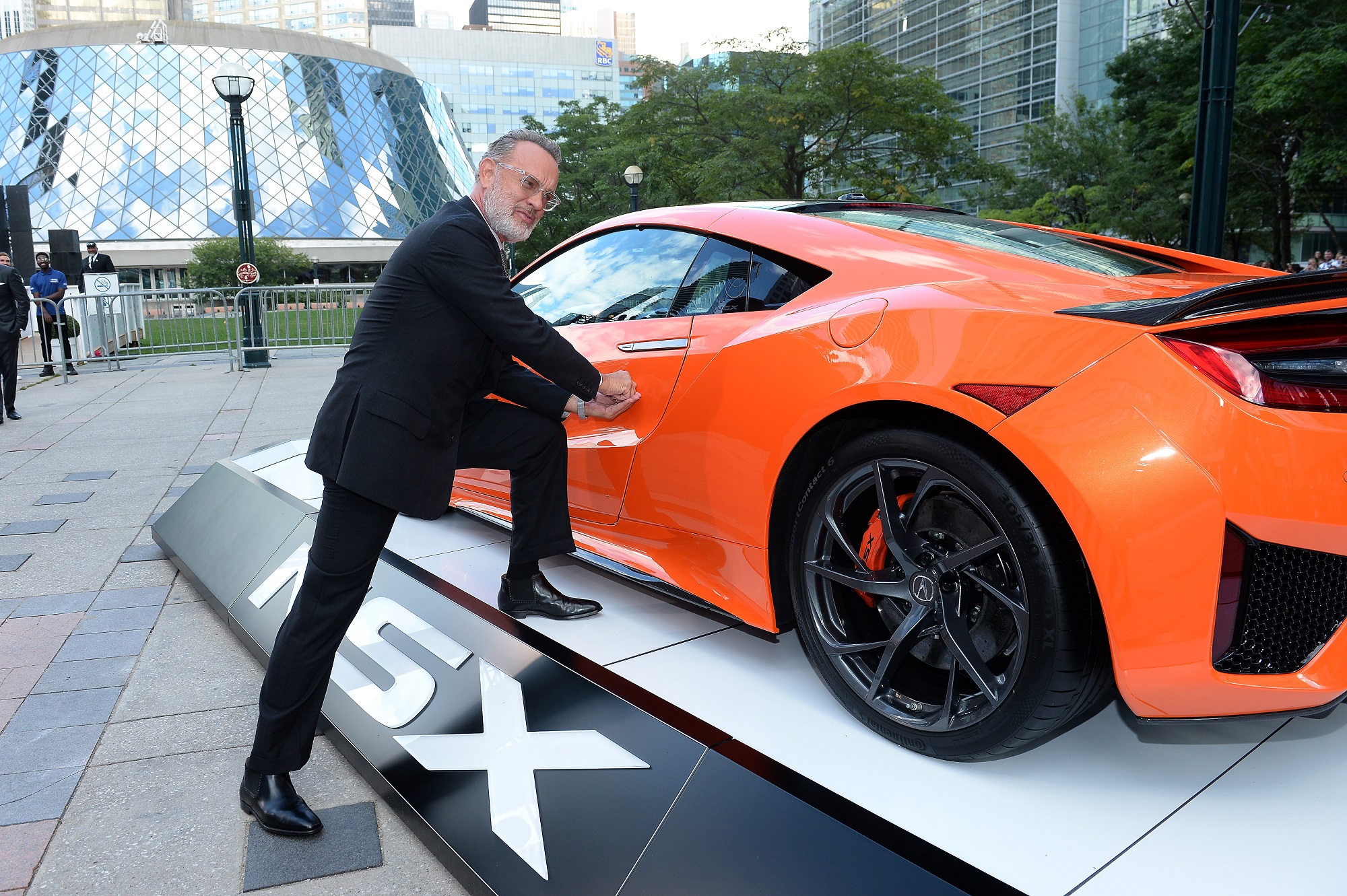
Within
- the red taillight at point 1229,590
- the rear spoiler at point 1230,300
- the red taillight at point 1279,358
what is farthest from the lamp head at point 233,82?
the red taillight at point 1229,590

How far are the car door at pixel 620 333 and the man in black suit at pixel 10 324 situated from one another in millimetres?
9313

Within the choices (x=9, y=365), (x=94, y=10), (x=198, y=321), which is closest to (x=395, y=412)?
(x=9, y=365)

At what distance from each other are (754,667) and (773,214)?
1.39 meters

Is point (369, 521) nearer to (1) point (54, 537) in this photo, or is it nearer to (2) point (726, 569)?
(2) point (726, 569)

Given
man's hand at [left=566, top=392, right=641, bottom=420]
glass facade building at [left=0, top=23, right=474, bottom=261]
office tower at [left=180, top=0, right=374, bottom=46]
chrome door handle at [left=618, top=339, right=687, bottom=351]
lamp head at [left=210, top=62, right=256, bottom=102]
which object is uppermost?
office tower at [left=180, top=0, right=374, bottom=46]

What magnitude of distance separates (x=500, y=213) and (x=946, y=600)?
159 cm

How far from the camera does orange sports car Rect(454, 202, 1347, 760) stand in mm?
1670

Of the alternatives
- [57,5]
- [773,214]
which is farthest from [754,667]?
[57,5]

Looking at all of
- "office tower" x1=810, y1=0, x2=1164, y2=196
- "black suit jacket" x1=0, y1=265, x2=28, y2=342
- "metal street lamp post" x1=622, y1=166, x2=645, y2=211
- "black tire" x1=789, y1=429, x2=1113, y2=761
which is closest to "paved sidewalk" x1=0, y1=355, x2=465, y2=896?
"black tire" x1=789, y1=429, x2=1113, y2=761

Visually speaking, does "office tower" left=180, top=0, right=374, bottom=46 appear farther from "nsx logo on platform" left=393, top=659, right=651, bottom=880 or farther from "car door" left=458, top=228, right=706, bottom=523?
"nsx logo on platform" left=393, top=659, right=651, bottom=880

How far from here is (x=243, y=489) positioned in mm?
4652

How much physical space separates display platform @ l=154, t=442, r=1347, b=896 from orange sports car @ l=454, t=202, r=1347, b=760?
19 cm

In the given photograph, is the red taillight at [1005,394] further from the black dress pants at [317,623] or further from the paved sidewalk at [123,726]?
the paved sidewalk at [123,726]

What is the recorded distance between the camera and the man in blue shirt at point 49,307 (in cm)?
1449
